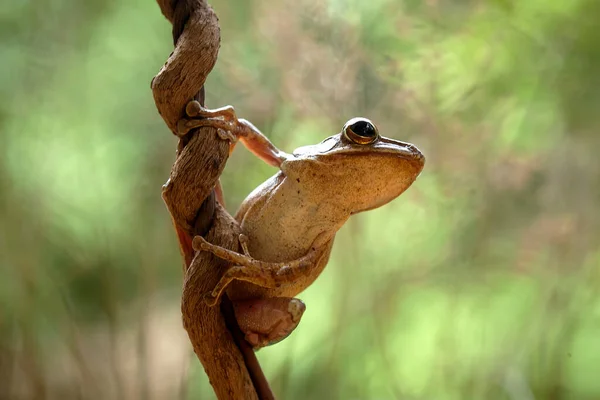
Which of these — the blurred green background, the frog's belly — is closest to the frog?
the frog's belly

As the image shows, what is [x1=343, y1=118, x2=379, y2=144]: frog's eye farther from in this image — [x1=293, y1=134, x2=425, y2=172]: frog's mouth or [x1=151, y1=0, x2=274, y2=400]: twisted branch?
[x1=151, y1=0, x2=274, y2=400]: twisted branch

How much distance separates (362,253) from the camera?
5.60 ft

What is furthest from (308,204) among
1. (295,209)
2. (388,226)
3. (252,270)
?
(388,226)

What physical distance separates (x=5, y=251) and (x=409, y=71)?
4.39 ft

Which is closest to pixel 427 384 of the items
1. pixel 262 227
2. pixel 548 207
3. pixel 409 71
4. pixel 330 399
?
pixel 330 399

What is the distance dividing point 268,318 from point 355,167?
25cm

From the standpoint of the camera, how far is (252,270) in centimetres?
79

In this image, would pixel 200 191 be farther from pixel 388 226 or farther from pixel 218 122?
pixel 388 226

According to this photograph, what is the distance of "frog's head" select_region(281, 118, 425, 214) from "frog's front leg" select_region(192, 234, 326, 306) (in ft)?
0.36

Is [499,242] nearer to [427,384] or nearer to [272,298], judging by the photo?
[427,384]

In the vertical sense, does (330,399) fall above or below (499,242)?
below

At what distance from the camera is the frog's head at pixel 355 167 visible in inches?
32.1

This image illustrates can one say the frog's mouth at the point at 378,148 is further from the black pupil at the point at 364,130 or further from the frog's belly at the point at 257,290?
the frog's belly at the point at 257,290

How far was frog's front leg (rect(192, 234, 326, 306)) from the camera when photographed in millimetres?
781
